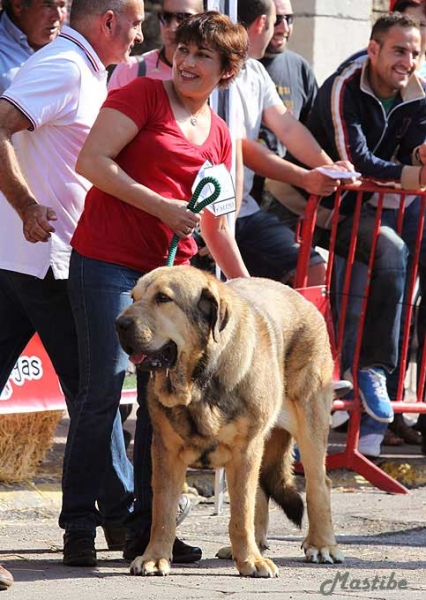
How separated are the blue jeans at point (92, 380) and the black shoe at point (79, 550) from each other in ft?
0.11

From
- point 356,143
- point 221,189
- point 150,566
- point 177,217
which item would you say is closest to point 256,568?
point 150,566

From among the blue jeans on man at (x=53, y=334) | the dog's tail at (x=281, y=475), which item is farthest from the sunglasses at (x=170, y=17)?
the dog's tail at (x=281, y=475)

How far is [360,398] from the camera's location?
7.84 m

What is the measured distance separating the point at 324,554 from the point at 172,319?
1.44m

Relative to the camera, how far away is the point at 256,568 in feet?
17.3

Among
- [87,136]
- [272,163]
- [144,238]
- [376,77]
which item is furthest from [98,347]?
[376,77]

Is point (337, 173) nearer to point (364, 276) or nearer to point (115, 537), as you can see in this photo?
point (364, 276)

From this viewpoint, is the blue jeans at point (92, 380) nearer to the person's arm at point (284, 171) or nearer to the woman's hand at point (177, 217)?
A: the woman's hand at point (177, 217)

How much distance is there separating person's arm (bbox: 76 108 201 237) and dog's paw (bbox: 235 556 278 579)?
1.37 metres

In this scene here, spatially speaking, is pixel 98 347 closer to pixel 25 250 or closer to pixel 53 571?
pixel 25 250

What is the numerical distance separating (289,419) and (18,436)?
6.30 ft

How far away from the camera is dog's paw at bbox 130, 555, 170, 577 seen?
17.3 ft

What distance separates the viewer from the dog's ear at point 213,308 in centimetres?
509

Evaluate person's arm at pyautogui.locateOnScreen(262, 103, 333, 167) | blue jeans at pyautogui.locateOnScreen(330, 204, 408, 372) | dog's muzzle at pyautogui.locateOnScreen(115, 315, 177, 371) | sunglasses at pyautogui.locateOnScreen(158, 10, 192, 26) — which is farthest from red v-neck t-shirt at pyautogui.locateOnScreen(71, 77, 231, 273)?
blue jeans at pyautogui.locateOnScreen(330, 204, 408, 372)
